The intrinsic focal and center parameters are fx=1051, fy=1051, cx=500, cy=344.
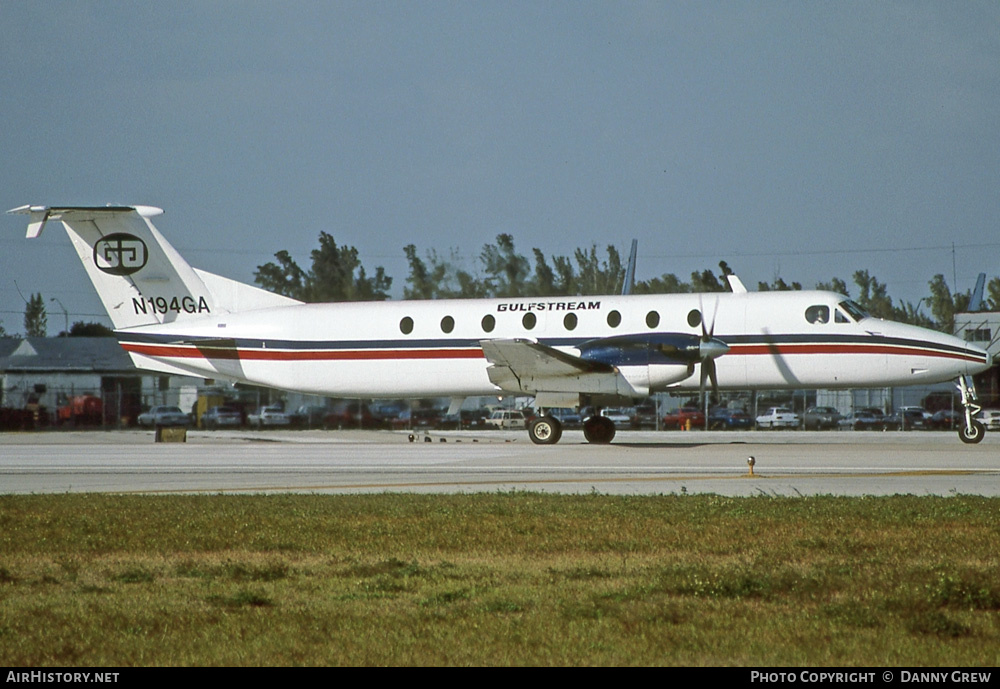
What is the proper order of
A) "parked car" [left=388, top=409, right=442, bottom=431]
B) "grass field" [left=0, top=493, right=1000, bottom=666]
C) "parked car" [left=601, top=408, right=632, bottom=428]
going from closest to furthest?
"grass field" [left=0, top=493, right=1000, bottom=666] < "parked car" [left=388, top=409, right=442, bottom=431] < "parked car" [left=601, top=408, right=632, bottom=428]

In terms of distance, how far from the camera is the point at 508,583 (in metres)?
9.06

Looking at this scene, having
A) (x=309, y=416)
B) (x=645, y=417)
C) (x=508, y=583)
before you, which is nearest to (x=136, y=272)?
(x=309, y=416)

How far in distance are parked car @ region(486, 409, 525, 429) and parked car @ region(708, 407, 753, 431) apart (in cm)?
992

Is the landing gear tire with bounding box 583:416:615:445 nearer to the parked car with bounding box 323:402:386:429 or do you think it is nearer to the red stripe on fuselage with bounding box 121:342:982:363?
the red stripe on fuselage with bounding box 121:342:982:363

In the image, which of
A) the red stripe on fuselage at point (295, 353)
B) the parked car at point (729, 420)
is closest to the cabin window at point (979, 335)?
the parked car at point (729, 420)

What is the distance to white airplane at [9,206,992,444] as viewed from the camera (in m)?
27.3

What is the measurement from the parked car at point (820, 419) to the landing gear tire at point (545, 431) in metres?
27.6

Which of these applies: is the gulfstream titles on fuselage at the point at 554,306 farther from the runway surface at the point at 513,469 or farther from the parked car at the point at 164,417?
the parked car at the point at 164,417

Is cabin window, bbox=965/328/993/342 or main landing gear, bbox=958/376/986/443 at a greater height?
cabin window, bbox=965/328/993/342

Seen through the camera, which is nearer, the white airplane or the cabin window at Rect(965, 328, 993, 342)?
the white airplane

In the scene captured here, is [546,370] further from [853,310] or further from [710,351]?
[853,310]

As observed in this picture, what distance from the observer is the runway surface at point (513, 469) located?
17.1 m

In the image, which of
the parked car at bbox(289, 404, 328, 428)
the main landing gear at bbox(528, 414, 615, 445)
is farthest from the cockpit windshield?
the parked car at bbox(289, 404, 328, 428)

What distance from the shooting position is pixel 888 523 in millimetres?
12148
